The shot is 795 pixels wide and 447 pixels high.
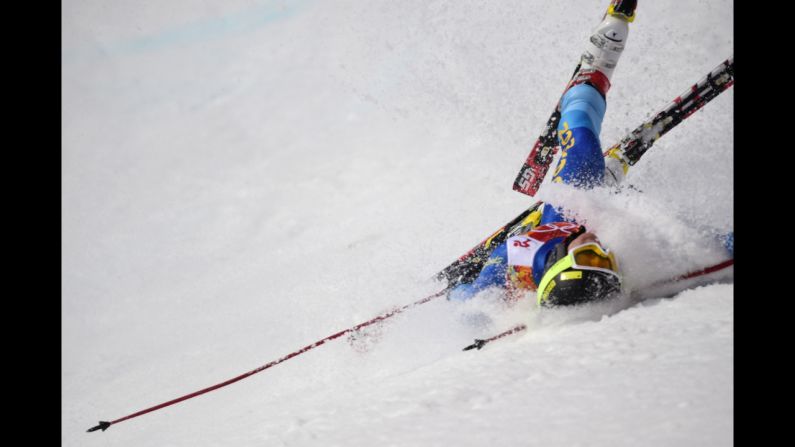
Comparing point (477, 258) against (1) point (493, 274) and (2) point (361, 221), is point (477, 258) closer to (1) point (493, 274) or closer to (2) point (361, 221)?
(1) point (493, 274)

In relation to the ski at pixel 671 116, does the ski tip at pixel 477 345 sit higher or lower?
lower

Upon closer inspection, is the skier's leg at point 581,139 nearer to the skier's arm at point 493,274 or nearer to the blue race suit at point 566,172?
the blue race suit at point 566,172

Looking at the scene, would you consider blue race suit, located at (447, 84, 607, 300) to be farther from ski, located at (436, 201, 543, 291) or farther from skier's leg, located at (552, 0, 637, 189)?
ski, located at (436, 201, 543, 291)

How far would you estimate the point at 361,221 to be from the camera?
3.55m

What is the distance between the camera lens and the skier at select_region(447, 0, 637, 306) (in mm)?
1510

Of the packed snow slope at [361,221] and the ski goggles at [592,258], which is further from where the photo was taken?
the ski goggles at [592,258]

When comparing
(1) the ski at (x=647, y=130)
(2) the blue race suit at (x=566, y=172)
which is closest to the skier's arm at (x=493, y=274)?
(2) the blue race suit at (x=566, y=172)

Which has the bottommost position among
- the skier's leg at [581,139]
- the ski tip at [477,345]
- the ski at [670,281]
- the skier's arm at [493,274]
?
the ski tip at [477,345]

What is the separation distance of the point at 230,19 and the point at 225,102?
161cm

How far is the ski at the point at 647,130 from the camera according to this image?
2.14 m

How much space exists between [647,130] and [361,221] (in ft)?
5.75

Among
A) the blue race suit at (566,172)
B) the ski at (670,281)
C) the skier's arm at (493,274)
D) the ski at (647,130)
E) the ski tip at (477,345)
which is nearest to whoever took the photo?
the ski at (670,281)

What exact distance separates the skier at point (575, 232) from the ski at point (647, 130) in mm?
67

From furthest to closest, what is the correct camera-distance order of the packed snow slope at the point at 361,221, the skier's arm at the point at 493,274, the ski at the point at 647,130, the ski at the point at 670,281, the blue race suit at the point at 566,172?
the ski at the point at 647,130 < the skier's arm at the point at 493,274 < the blue race suit at the point at 566,172 < the ski at the point at 670,281 < the packed snow slope at the point at 361,221
